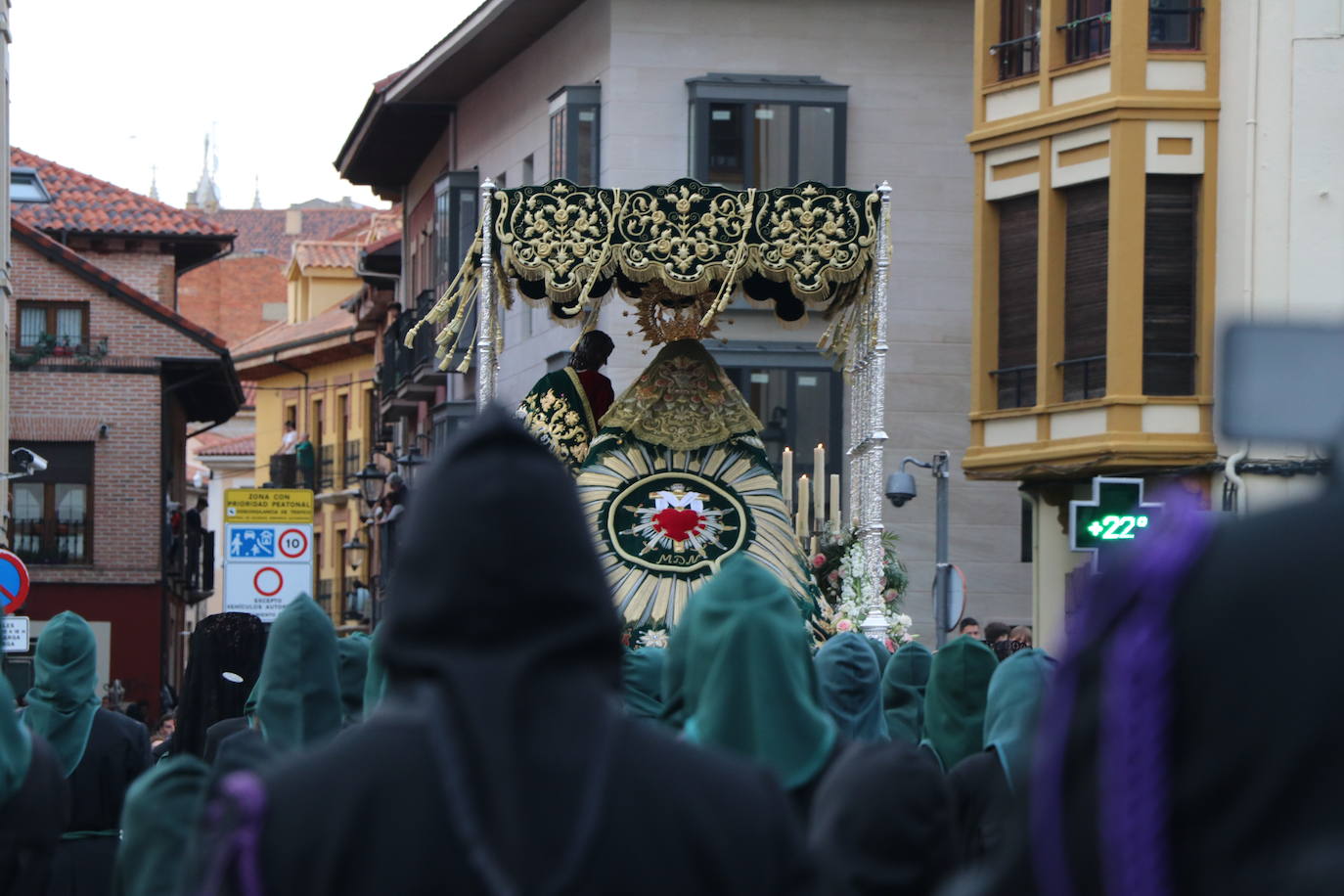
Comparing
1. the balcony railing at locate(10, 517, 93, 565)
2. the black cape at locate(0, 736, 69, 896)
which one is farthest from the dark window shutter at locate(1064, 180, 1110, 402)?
the balcony railing at locate(10, 517, 93, 565)

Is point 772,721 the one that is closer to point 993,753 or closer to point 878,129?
point 993,753

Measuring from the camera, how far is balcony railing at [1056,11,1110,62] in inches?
928

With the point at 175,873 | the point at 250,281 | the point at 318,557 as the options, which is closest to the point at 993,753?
the point at 175,873

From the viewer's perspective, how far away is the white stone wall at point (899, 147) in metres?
28.3

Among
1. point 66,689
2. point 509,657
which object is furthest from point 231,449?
point 509,657

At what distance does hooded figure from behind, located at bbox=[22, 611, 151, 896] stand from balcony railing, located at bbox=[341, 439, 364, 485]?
4472 cm

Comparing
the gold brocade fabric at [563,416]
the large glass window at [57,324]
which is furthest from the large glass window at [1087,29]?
the large glass window at [57,324]

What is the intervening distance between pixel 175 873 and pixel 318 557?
52154 mm

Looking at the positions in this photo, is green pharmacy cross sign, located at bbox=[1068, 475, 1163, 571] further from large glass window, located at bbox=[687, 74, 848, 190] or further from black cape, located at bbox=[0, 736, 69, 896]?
large glass window, located at bbox=[687, 74, 848, 190]

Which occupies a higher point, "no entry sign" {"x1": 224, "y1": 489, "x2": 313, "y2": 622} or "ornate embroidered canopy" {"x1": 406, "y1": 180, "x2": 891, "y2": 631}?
"ornate embroidered canopy" {"x1": 406, "y1": 180, "x2": 891, "y2": 631}

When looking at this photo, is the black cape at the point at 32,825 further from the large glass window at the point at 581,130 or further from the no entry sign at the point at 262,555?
the large glass window at the point at 581,130

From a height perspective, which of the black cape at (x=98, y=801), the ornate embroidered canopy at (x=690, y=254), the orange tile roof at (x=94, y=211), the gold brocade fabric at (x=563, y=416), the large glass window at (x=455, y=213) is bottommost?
the black cape at (x=98, y=801)

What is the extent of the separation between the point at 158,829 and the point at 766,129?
25.0m

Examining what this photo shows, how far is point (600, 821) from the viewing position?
2.88m
